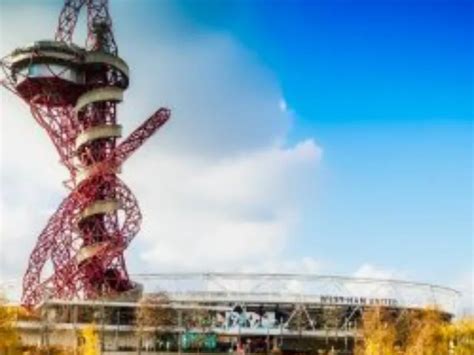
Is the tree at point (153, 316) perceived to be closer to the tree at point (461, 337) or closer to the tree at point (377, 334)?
the tree at point (377, 334)

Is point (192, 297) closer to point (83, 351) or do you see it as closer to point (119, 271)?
point (119, 271)

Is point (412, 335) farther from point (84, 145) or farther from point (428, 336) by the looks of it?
point (84, 145)

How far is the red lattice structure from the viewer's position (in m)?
98.6

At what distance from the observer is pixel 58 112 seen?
104 m

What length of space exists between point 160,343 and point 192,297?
678 centimetres

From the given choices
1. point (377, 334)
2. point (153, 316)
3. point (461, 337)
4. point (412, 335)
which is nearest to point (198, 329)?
point (153, 316)

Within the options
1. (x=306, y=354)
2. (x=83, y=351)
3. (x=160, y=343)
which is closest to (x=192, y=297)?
(x=160, y=343)

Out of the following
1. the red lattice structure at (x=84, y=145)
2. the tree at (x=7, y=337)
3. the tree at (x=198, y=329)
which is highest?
the red lattice structure at (x=84, y=145)

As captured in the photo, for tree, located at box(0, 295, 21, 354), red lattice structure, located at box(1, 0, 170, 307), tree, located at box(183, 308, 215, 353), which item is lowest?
tree, located at box(0, 295, 21, 354)

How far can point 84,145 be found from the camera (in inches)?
3939

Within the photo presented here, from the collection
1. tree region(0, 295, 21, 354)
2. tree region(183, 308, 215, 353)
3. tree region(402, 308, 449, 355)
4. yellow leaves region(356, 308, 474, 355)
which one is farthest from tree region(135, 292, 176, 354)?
tree region(402, 308, 449, 355)

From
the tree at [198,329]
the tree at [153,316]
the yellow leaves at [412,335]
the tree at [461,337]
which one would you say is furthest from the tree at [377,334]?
the tree at [153,316]

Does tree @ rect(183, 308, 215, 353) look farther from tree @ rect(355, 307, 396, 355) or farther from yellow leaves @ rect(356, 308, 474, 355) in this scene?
yellow leaves @ rect(356, 308, 474, 355)

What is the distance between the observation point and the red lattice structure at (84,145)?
Answer: 98.6 m
